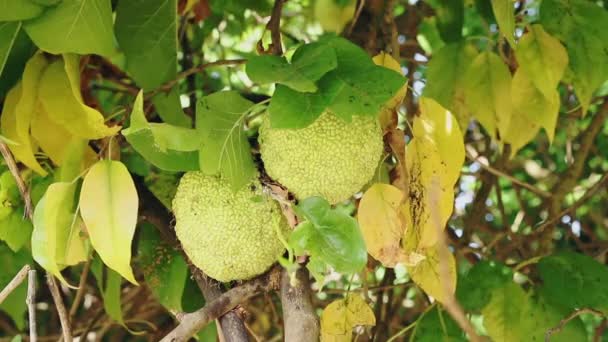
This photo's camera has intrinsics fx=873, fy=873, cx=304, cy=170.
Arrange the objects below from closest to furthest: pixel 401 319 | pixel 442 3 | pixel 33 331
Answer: pixel 33 331 < pixel 442 3 < pixel 401 319

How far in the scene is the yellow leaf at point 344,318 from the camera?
0.84 m

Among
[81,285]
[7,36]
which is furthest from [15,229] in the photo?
[7,36]

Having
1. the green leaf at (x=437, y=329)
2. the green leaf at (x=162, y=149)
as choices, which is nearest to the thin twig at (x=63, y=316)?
the green leaf at (x=162, y=149)

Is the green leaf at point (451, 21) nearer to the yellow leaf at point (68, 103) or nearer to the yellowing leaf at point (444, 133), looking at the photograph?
the yellowing leaf at point (444, 133)

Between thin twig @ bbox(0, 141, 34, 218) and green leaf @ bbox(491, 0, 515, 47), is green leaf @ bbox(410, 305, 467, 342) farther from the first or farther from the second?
thin twig @ bbox(0, 141, 34, 218)

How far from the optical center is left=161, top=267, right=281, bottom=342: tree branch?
0.72 m

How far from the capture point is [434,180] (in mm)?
720

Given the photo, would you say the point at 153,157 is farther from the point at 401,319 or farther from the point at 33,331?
the point at 401,319

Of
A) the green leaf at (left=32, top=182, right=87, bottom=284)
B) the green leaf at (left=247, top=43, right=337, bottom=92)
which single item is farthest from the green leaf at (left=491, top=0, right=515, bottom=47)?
the green leaf at (left=32, top=182, right=87, bottom=284)

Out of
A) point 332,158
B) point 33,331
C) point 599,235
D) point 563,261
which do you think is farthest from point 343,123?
point 599,235

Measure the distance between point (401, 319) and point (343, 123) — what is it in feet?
2.91

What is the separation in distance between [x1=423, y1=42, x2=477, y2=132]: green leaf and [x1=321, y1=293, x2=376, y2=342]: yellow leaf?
251 mm

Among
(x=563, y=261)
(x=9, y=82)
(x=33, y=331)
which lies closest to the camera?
(x=33, y=331)

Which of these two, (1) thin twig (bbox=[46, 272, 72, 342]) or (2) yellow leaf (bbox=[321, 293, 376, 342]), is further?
(2) yellow leaf (bbox=[321, 293, 376, 342])
